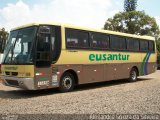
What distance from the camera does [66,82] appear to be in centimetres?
1527

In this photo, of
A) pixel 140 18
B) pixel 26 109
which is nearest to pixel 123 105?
pixel 26 109

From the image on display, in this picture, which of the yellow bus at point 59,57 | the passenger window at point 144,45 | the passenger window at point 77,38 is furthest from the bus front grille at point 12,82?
the passenger window at point 144,45

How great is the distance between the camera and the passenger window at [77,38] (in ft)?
50.0

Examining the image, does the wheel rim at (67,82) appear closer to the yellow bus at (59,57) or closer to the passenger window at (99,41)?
the yellow bus at (59,57)

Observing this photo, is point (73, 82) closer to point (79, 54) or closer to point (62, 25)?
point (79, 54)

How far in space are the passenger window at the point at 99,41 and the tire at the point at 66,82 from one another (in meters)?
2.33

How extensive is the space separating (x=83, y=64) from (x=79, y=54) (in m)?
0.66

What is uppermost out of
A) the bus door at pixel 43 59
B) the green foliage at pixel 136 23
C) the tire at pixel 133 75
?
the green foliage at pixel 136 23

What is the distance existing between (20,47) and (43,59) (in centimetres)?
114

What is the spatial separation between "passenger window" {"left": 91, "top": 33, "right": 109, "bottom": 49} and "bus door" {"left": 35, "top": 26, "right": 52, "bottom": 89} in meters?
3.42

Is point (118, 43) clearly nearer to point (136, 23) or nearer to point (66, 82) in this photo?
point (66, 82)

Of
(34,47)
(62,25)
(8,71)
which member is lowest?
(8,71)

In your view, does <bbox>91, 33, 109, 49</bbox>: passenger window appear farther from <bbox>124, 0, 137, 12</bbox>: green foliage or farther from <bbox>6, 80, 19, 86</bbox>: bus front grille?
<bbox>124, 0, 137, 12</bbox>: green foliage

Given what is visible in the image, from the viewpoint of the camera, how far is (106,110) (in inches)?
371
